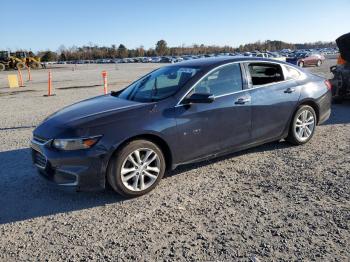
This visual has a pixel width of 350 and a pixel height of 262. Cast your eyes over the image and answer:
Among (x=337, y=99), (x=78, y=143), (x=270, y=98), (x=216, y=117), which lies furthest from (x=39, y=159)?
(x=337, y=99)

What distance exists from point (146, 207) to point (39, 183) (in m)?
1.79

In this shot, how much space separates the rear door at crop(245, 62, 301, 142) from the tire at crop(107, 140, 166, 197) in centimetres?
175

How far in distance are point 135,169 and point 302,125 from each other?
132 inches

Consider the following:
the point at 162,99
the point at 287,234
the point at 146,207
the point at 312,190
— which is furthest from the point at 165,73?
the point at 287,234

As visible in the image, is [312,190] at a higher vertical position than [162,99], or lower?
lower

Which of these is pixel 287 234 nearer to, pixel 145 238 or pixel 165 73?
pixel 145 238

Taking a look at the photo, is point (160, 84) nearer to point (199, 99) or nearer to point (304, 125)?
point (199, 99)

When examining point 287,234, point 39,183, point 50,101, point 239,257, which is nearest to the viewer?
point 239,257

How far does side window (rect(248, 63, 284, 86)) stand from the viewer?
5.76 metres

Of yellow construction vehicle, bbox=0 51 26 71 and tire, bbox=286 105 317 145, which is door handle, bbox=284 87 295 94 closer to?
tire, bbox=286 105 317 145

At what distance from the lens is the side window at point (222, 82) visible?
5207mm

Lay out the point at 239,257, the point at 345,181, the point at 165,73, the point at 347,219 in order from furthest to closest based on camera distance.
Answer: the point at 165,73 → the point at 345,181 → the point at 347,219 → the point at 239,257

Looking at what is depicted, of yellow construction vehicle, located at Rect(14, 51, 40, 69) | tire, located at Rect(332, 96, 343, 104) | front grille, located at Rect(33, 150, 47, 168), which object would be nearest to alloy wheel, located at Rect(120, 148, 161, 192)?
front grille, located at Rect(33, 150, 47, 168)

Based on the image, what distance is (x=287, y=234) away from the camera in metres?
3.59
